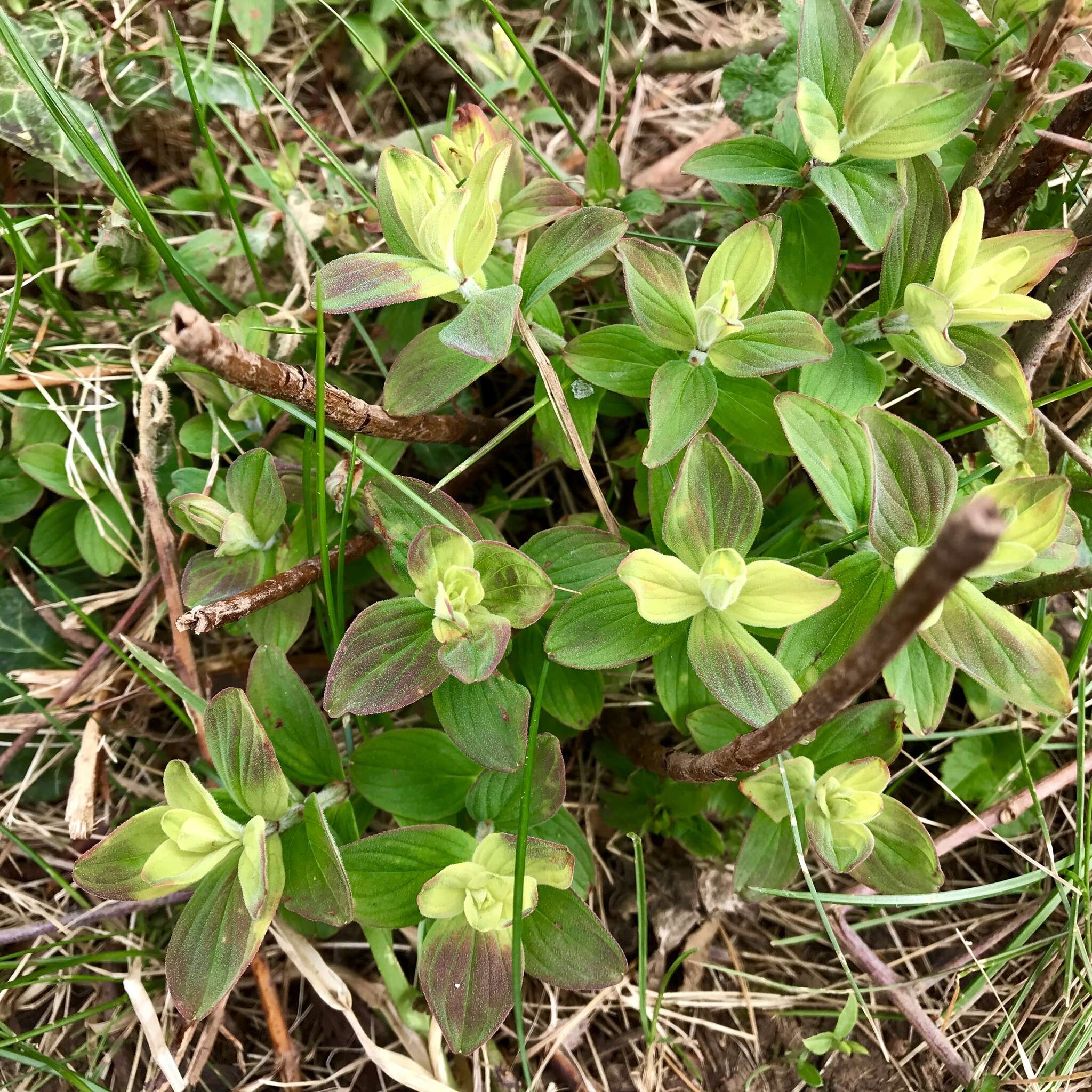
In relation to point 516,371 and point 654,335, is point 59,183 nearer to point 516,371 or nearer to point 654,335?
point 516,371

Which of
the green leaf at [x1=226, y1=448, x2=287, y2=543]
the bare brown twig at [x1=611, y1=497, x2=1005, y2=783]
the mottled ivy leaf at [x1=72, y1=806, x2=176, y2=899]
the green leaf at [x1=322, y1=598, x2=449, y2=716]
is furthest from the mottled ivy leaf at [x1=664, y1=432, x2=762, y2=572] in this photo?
the mottled ivy leaf at [x1=72, y1=806, x2=176, y2=899]

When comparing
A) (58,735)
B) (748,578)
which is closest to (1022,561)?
(748,578)

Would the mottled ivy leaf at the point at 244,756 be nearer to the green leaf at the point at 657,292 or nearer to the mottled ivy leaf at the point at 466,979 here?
the mottled ivy leaf at the point at 466,979

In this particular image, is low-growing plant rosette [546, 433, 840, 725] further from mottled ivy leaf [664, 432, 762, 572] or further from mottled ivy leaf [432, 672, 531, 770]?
mottled ivy leaf [432, 672, 531, 770]

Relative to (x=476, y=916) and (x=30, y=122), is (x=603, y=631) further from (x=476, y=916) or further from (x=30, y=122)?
(x=30, y=122)

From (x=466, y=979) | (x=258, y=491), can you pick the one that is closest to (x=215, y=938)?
(x=466, y=979)
